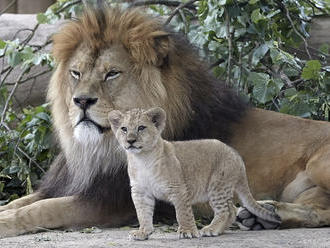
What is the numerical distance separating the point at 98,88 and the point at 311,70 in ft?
5.48

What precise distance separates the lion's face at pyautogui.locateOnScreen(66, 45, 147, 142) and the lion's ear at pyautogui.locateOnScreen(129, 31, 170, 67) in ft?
0.21

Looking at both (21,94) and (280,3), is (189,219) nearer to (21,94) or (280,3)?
(280,3)

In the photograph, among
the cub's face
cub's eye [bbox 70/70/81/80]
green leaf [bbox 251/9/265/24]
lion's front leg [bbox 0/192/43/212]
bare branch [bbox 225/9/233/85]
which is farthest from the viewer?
bare branch [bbox 225/9/233/85]

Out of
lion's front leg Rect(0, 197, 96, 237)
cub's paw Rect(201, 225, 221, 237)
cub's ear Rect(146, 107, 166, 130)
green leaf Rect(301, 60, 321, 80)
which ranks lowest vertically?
lion's front leg Rect(0, 197, 96, 237)

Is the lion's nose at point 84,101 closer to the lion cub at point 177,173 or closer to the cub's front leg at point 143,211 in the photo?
the lion cub at point 177,173

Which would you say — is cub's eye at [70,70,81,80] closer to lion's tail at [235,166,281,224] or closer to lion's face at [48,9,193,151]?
lion's face at [48,9,193,151]

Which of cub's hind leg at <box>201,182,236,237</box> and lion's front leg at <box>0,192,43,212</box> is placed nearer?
cub's hind leg at <box>201,182,236,237</box>

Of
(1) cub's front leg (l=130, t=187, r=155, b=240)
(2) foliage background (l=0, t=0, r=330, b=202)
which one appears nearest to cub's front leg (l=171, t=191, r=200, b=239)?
(1) cub's front leg (l=130, t=187, r=155, b=240)

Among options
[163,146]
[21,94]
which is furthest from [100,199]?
[21,94]

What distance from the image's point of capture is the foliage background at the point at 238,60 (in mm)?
5766

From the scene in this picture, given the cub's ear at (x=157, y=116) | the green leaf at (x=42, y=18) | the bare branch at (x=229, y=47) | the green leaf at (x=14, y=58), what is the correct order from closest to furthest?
the cub's ear at (x=157, y=116) < the bare branch at (x=229, y=47) < the green leaf at (x=14, y=58) < the green leaf at (x=42, y=18)

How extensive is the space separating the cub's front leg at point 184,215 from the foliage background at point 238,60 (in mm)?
1782

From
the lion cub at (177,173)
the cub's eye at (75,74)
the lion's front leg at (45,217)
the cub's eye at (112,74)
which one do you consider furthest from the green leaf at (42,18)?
the lion cub at (177,173)

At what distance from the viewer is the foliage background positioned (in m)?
5.77
